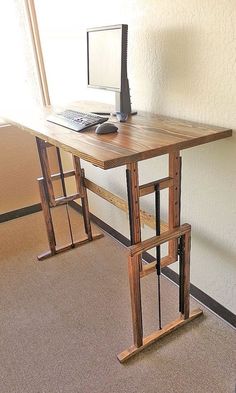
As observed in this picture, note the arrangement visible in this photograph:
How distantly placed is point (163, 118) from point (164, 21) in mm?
444

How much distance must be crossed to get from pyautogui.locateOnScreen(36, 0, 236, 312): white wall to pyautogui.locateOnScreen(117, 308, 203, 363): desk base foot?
155 millimetres

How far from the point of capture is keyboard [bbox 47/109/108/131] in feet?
5.21

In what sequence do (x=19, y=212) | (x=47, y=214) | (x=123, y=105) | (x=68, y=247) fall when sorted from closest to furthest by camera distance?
(x=123, y=105), (x=47, y=214), (x=68, y=247), (x=19, y=212)

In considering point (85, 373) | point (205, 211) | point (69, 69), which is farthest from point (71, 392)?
point (69, 69)

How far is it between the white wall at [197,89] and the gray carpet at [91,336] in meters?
0.28

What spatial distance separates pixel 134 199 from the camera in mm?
1376

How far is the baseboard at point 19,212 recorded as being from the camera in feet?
9.82

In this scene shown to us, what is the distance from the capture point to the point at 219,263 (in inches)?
66.7

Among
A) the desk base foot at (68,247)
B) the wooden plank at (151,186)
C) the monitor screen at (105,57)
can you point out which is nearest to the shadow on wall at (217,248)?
the wooden plank at (151,186)

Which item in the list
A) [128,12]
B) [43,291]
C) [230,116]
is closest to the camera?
[230,116]

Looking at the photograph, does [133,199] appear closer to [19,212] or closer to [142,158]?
[142,158]

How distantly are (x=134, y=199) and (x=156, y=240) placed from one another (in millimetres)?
228

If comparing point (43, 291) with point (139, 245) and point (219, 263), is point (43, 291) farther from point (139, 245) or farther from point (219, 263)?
point (219, 263)

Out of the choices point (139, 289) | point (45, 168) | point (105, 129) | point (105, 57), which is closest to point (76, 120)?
point (105, 129)
